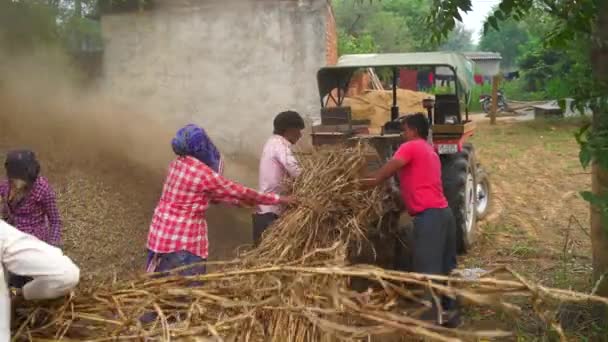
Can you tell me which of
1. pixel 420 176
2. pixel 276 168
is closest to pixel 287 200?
pixel 276 168

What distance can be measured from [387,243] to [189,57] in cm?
554

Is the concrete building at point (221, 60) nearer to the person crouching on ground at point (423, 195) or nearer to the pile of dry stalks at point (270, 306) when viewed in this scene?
the person crouching on ground at point (423, 195)

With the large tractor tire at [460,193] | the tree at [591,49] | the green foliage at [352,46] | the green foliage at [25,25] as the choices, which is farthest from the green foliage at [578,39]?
the green foliage at [352,46]

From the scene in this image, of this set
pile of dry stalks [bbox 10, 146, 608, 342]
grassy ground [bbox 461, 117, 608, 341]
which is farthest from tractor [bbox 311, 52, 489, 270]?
pile of dry stalks [bbox 10, 146, 608, 342]

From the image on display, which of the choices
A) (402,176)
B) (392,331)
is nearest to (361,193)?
(402,176)

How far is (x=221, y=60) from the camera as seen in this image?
9.88 metres

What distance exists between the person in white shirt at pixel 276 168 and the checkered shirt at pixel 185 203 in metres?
0.93

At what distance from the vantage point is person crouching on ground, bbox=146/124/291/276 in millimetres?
3920

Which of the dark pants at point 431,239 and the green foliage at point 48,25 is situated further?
the green foliage at point 48,25

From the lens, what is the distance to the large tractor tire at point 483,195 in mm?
8562

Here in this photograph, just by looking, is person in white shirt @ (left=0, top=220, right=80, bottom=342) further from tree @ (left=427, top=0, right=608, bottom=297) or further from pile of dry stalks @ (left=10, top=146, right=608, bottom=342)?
tree @ (left=427, top=0, right=608, bottom=297)

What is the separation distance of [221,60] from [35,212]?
588 centimetres

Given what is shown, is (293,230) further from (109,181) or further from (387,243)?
(109,181)

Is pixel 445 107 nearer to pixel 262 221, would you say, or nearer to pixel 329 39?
pixel 329 39
